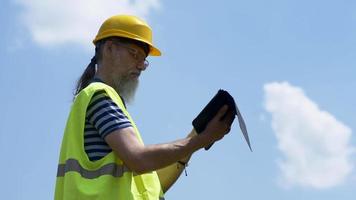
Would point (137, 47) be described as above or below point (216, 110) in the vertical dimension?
above

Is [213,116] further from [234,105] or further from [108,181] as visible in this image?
[108,181]

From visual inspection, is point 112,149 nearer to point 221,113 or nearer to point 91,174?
point 91,174

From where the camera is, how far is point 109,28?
19.5 feet

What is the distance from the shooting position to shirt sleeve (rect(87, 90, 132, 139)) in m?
5.23

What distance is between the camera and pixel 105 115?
529 cm

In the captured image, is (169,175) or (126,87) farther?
(169,175)

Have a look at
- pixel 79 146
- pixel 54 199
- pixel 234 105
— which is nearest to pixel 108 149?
pixel 79 146

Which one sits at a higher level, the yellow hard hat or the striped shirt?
the yellow hard hat

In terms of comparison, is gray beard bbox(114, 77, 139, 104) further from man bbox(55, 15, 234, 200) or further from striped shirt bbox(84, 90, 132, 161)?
striped shirt bbox(84, 90, 132, 161)

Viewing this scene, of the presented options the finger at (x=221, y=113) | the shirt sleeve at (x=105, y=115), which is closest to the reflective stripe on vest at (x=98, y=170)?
the shirt sleeve at (x=105, y=115)

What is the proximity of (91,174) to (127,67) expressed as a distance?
0.98 meters

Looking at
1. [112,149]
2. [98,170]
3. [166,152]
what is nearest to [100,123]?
[112,149]

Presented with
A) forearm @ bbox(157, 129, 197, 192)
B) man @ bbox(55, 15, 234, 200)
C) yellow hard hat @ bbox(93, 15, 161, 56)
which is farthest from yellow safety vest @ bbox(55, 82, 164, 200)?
forearm @ bbox(157, 129, 197, 192)

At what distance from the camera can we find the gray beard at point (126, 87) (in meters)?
5.76
